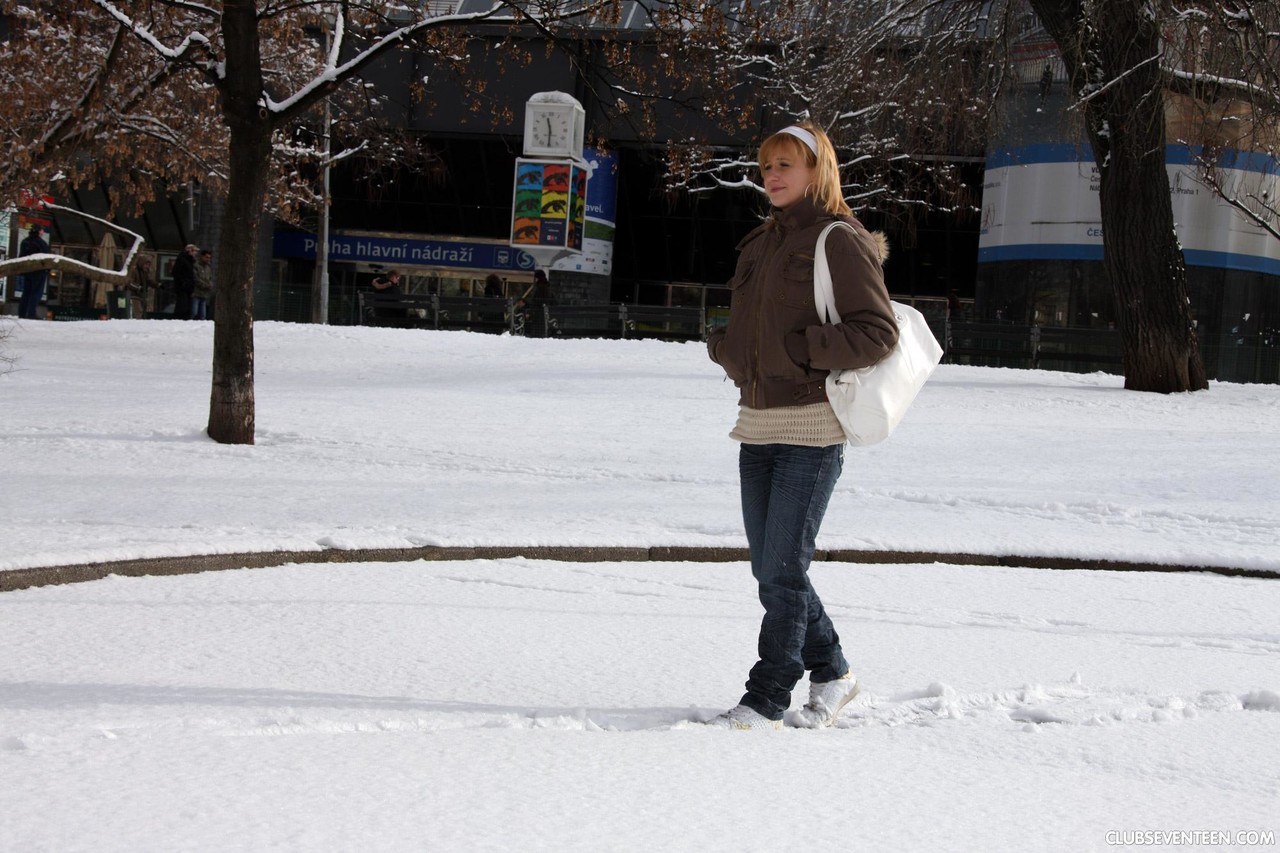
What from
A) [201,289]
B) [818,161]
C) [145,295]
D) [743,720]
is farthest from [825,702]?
[145,295]

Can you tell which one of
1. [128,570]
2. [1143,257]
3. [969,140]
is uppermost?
[969,140]

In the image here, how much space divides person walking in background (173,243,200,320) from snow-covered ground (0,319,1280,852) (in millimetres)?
13560

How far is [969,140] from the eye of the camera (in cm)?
2011

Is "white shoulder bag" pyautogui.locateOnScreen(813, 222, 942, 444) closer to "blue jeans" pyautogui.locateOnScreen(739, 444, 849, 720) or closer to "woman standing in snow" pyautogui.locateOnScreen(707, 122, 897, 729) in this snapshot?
"woman standing in snow" pyautogui.locateOnScreen(707, 122, 897, 729)

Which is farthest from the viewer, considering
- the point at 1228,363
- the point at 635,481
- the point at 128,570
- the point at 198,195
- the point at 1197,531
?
→ the point at 198,195

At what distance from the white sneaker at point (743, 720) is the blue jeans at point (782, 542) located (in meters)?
0.02

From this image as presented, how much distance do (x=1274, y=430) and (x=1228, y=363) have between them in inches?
446

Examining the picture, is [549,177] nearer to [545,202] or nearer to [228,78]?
[545,202]

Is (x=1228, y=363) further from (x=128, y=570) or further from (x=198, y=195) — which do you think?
(x=198, y=195)

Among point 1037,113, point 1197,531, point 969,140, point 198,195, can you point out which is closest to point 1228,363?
point 1037,113

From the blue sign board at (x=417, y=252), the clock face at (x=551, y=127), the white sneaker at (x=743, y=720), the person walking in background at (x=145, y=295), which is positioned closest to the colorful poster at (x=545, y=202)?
the clock face at (x=551, y=127)

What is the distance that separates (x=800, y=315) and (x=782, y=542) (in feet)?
2.23

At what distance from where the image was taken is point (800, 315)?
412cm

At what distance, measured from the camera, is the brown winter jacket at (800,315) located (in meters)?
4.00
